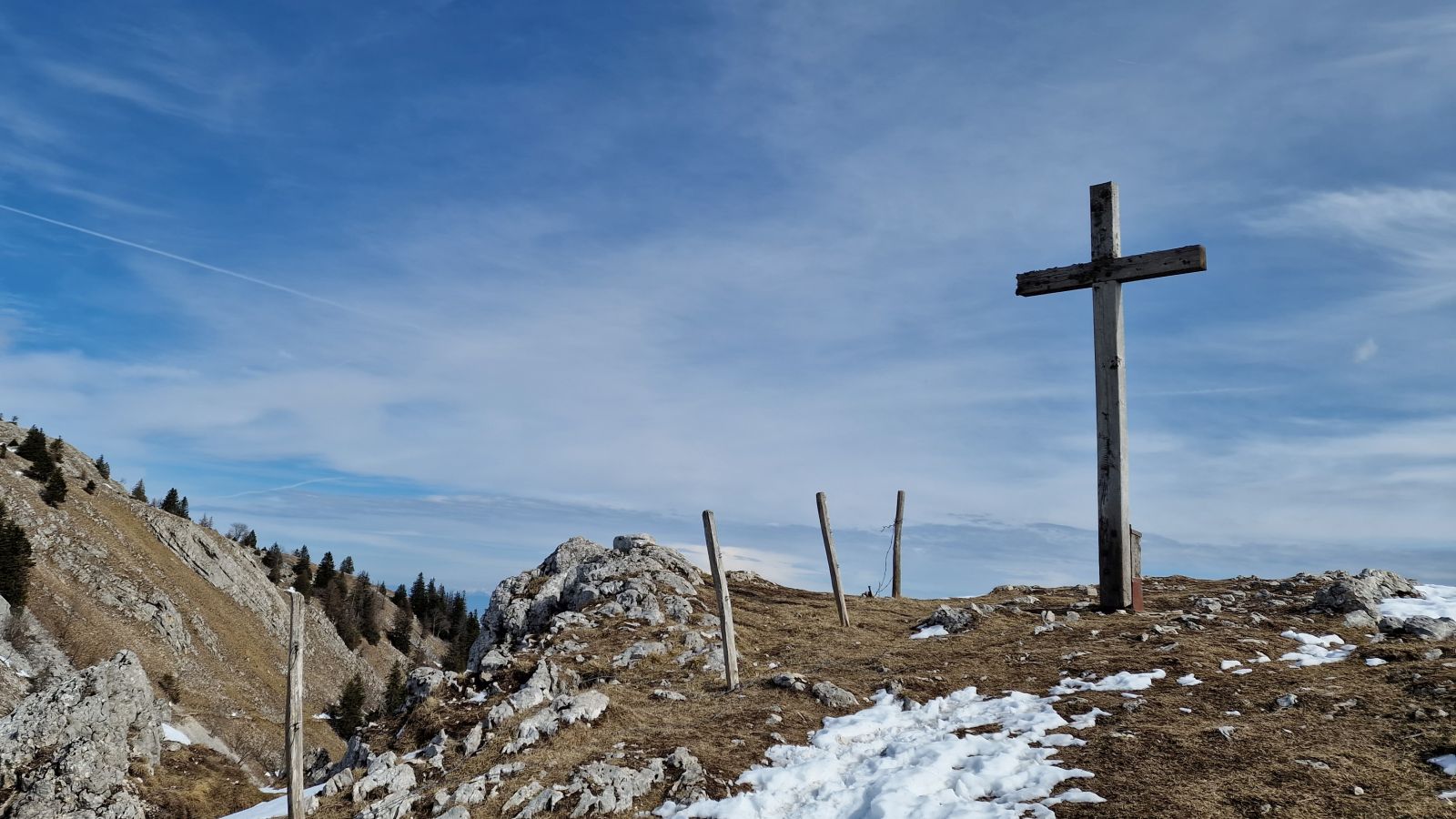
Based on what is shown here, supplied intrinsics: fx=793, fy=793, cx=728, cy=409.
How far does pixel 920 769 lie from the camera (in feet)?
34.1

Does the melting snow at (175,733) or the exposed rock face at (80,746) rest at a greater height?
the exposed rock face at (80,746)

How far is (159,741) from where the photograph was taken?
75.2 ft

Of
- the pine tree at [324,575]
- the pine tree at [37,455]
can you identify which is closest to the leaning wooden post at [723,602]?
the pine tree at [37,455]

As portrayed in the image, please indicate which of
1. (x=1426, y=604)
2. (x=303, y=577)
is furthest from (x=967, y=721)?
(x=303, y=577)

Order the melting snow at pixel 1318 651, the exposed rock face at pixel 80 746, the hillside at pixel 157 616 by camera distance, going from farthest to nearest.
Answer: the hillside at pixel 157 616 → the exposed rock face at pixel 80 746 → the melting snow at pixel 1318 651

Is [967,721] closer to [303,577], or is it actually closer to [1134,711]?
[1134,711]

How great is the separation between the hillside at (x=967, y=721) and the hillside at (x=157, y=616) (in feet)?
155

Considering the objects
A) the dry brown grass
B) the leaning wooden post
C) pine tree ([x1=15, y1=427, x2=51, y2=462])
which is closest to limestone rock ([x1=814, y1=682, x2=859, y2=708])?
the dry brown grass

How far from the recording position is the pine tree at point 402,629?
12719 cm

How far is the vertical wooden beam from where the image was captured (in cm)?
1923

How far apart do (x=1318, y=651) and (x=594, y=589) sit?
57.8 ft

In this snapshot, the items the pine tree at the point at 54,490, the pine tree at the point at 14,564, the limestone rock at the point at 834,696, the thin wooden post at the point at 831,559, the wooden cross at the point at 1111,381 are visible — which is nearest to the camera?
the limestone rock at the point at 834,696

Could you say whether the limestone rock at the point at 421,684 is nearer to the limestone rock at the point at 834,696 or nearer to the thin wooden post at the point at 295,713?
the thin wooden post at the point at 295,713

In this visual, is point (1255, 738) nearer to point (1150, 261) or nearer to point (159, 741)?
point (1150, 261)
